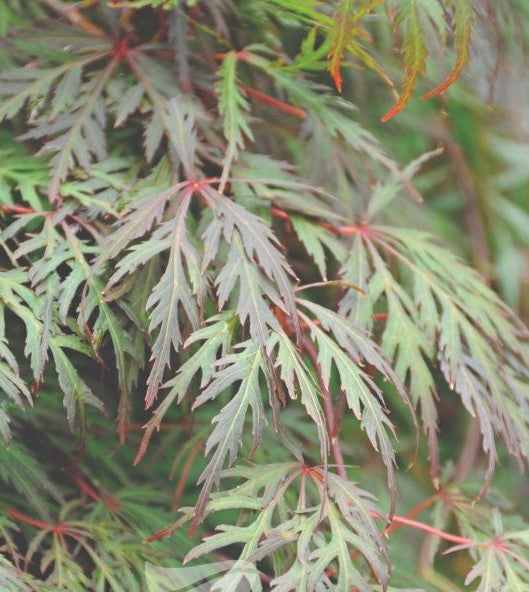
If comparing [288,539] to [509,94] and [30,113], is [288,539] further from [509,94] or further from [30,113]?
[509,94]

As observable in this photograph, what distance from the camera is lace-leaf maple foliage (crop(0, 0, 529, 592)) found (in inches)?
30.2

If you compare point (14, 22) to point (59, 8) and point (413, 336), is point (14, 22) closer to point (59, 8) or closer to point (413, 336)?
point (59, 8)

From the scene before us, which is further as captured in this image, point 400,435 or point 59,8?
point 400,435

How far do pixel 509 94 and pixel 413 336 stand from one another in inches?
37.4

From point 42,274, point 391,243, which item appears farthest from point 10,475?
point 391,243

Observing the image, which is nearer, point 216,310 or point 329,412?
point 329,412

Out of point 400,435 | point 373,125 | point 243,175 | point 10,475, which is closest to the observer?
point 10,475

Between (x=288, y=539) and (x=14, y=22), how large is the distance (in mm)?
776

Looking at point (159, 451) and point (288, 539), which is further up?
point (288, 539)

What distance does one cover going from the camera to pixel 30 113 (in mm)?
944

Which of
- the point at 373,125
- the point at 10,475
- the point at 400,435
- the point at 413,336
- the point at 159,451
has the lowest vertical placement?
the point at 400,435

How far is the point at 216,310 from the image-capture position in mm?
1002

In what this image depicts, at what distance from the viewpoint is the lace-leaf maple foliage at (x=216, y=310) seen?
77 centimetres

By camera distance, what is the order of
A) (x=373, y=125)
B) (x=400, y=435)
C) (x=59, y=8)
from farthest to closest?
1. (x=400, y=435)
2. (x=373, y=125)
3. (x=59, y=8)
